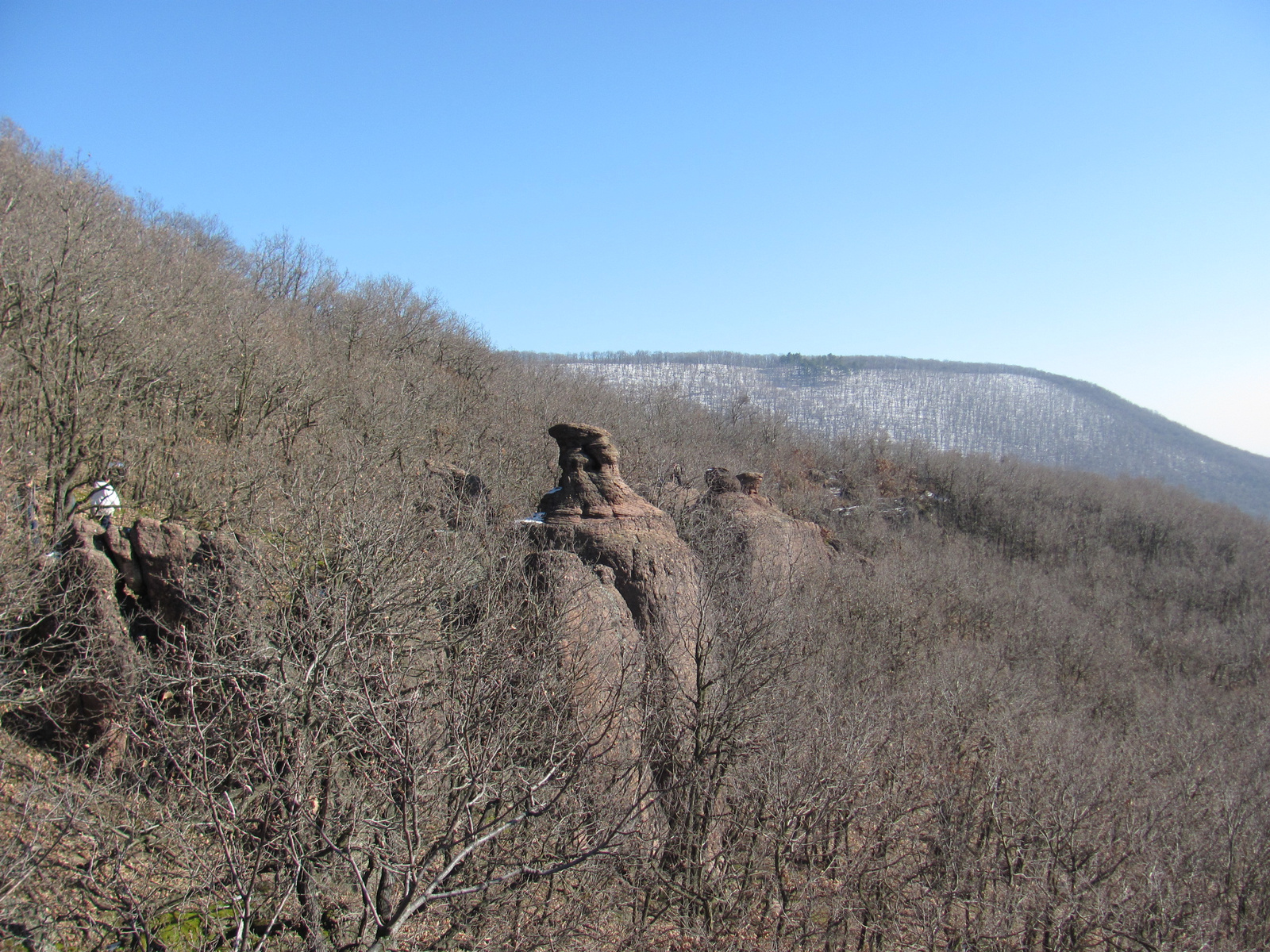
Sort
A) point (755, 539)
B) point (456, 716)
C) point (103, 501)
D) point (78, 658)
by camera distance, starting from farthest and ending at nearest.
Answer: point (755, 539)
point (103, 501)
point (78, 658)
point (456, 716)

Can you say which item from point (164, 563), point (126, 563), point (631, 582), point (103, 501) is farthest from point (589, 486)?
point (103, 501)

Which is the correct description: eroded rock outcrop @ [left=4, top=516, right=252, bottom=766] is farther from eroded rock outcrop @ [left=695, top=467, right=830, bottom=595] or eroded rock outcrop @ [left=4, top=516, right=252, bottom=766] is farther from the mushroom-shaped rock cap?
eroded rock outcrop @ [left=695, top=467, right=830, bottom=595]

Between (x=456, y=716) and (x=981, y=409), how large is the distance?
118m

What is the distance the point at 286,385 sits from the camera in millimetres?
21562

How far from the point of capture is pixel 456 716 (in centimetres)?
809

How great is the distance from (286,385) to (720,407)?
48.0 meters

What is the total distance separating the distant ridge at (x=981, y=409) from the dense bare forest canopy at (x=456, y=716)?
7432 cm

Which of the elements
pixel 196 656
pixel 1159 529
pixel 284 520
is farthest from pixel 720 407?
pixel 196 656

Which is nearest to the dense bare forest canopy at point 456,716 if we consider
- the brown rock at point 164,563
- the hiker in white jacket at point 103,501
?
the brown rock at point 164,563

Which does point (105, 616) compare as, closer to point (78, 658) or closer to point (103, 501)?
point (78, 658)

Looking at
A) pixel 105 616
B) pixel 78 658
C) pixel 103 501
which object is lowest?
pixel 78 658

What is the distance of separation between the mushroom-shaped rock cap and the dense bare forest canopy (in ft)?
0.24

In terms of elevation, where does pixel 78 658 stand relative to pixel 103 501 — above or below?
below

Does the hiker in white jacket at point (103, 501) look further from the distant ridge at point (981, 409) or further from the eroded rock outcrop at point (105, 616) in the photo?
the distant ridge at point (981, 409)
